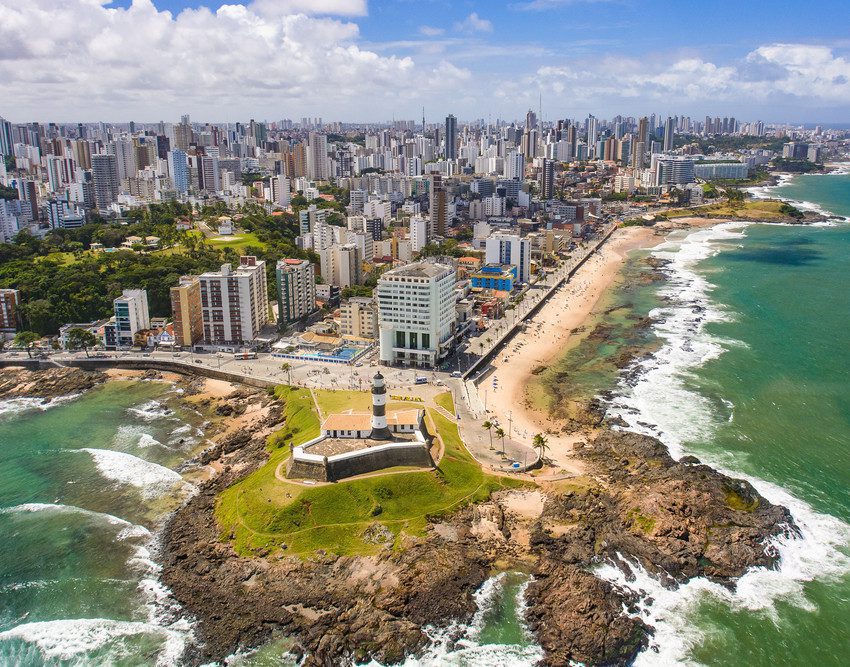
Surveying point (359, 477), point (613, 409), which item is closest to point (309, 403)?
point (359, 477)

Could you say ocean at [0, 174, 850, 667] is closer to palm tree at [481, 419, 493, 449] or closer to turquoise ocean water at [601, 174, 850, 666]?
turquoise ocean water at [601, 174, 850, 666]

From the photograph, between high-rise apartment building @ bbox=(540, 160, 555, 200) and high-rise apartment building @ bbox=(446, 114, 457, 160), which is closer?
high-rise apartment building @ bbox=(540, 160, 555, 200)

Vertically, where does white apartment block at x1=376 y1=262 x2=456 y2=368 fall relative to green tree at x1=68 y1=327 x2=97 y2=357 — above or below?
above

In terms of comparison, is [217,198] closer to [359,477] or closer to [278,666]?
[359,477]

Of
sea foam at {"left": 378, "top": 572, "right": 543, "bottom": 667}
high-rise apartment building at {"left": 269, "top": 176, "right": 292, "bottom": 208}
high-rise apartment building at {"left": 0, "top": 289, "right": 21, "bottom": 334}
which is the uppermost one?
high-rise apartment building at {"left": 269, "top": 176, "right": 292, "bottom": 208}

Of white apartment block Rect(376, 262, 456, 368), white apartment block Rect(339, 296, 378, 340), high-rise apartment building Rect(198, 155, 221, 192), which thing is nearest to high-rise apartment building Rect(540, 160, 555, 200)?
high-rise apartment building Rect(198, 155, 221, 192)

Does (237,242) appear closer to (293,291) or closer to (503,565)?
(293,291)

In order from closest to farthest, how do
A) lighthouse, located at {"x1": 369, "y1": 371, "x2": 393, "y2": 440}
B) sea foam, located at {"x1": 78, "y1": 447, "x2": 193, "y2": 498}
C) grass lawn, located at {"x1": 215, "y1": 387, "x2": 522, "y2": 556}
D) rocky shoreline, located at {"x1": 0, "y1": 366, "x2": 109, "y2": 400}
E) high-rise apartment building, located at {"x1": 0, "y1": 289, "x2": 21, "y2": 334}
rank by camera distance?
grass lawn, located at {"x1": 215, "y1": 387, "x2": 522, "y2": 556} → lighthouse, located at {"x1": 369, "y1": 371, "x2": 393, "y2": 440} → sea foam, located at {"x1": 78, "y1": 447, "x2": 193, "y2": 498} → rocky shoreline, located at {"x1": 0, "y1": 366, "x2": 109, "y2": 400} → high-rise apartment building, located at {"x1": 0, "y1": 289, "x2": 21, "y2": 334}
